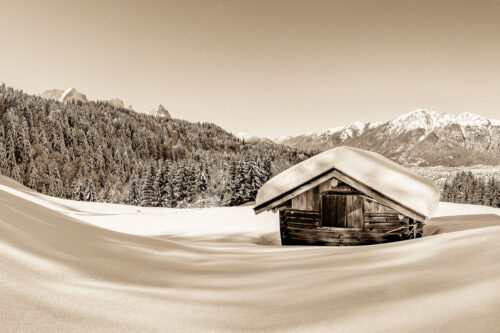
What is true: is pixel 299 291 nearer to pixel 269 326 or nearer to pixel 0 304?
pixel 269 326

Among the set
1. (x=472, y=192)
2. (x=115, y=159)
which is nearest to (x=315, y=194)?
(x=115, y=159)

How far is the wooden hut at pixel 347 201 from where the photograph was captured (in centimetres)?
866

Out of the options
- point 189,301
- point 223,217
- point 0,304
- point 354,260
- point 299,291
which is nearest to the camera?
point 0,304

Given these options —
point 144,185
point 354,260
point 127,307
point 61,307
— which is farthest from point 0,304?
point 144,185

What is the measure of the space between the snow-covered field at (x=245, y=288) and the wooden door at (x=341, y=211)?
15.5 ft

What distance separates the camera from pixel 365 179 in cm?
869

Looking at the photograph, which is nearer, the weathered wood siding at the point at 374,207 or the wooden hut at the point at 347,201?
the wooden hut at the point at 347,201

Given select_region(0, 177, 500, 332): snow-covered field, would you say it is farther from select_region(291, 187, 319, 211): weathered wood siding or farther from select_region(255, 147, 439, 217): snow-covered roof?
select_region(291, 187, 319, 211): weathered wood siding

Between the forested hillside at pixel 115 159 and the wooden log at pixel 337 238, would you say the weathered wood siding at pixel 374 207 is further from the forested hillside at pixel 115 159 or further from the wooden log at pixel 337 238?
the forested hillside at pixel 115 159

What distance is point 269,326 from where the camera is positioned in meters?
2.33

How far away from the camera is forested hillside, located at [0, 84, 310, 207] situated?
63.3 m

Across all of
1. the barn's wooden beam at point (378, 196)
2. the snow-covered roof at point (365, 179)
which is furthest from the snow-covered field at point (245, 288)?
the snow-covered roof at point (365, 179)

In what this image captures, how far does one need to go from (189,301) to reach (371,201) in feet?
25.2

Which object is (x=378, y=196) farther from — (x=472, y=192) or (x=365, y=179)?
(x=472, y=192)
